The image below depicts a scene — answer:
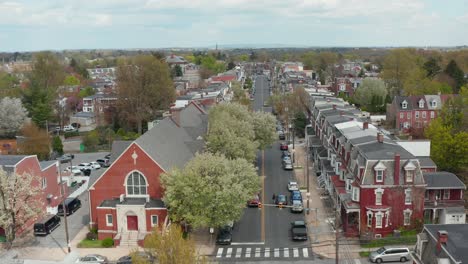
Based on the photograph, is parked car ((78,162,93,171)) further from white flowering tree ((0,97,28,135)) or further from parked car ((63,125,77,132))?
parked car ((63,125,77,132))

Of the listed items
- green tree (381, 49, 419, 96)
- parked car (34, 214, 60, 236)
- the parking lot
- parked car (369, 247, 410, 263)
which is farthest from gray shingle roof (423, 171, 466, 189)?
green tree (381, 49, 419, 96)

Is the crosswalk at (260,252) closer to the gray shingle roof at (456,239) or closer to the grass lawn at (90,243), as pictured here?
the grass lawn at (90,243)

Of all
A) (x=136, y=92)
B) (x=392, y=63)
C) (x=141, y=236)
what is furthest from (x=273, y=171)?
(x=392, y=63)

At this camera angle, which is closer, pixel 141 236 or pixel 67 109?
pixel 141 236

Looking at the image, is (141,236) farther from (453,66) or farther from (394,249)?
(453,66)

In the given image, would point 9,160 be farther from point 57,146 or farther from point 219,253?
point 57,146

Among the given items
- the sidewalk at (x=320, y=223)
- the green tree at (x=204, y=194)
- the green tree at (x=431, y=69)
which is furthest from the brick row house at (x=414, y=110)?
the green tree at (x=204, y=194)

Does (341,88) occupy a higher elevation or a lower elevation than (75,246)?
higher
